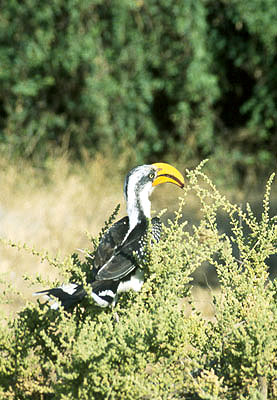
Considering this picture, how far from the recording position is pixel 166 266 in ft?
7.81

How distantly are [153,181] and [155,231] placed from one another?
356 mm

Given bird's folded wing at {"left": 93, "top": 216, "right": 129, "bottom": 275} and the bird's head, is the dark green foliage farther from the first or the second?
bird's folded wing at {"left": 93, "top": 216, "right": 129, "bottom": 275}

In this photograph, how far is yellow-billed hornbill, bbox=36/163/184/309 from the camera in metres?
2.31

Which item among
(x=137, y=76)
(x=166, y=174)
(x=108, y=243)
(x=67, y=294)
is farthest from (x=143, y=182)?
(x=137, y=76)

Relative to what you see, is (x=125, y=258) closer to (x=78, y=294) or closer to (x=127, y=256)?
(x=127, y=256)

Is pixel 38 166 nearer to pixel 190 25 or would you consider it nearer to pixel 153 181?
pixel 190 25

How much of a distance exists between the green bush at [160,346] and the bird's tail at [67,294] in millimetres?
57

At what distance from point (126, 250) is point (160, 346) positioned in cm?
68

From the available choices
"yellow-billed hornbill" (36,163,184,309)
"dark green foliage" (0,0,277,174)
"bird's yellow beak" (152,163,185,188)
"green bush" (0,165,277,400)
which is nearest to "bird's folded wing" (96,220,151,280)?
"yellow-billed hornbill" (36,163,184,309)

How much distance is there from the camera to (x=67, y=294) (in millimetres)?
2273

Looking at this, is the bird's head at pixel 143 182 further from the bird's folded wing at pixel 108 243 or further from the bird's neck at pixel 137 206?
the bird's folded wing at pixel 108 243

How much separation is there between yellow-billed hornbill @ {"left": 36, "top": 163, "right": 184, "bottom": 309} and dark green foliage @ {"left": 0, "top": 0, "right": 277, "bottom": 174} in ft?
12.5

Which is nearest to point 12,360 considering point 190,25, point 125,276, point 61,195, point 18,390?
point 18,390

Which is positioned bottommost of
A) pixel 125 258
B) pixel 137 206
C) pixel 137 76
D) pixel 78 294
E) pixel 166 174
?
pixel 78 294
